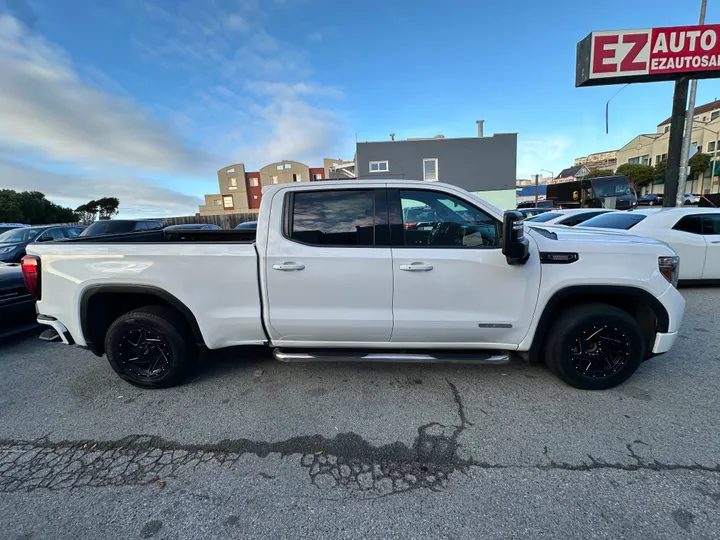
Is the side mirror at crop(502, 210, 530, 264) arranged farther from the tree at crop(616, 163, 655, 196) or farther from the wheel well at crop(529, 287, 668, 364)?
the tree at crop(616, 163, 655, 196)

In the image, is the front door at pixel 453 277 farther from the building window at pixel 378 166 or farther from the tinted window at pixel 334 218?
the building window at pixel 378 166

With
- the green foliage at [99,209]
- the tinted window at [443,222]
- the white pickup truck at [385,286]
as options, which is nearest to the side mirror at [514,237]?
the white pickup truck at [385,286]

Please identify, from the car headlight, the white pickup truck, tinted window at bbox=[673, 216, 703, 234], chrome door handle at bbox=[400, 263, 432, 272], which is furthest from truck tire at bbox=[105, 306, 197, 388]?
tinted window at bbox=[673, 216, 703, 234]

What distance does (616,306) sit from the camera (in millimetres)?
2938

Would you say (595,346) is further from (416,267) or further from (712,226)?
(712,226)

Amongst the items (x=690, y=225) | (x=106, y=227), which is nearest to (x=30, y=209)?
(x=106, y=227)

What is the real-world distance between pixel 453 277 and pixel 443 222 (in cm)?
53

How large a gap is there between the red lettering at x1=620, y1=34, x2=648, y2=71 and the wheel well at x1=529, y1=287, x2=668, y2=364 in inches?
366

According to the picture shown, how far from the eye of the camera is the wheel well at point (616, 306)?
8.87 feet

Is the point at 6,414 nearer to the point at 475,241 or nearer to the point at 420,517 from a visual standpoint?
the point at 420,517

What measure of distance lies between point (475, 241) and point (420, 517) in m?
2.04

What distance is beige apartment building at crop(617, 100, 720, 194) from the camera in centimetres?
3966

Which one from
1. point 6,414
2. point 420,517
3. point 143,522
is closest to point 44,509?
point 143,522

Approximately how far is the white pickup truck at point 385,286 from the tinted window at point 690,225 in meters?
4.38
